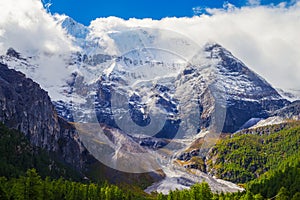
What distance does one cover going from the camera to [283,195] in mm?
147375

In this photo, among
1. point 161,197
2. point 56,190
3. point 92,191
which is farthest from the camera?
point 161,197

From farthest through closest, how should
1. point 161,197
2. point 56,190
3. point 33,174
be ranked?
point 161,197
point 56,190
point 33,174

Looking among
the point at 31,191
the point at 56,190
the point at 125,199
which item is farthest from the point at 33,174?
the point at 125,199

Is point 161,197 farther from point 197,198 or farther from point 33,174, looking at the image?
point 33,174

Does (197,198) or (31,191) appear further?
(197,198)

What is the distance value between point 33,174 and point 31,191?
Result: 4173 mm

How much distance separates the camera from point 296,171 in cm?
18762

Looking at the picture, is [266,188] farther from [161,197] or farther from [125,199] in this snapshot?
[125,199]

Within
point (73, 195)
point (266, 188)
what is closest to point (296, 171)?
point (266, 188)

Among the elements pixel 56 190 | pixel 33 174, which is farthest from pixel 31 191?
pixel 56 190

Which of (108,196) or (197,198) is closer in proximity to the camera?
(197,198)

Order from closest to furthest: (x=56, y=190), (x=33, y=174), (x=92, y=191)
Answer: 1. (x=33, y=174)
2. (x=56, y=190)
3. (x=92, y=191)

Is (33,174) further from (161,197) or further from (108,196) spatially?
(161,197)

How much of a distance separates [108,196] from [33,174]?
73.4 meters
